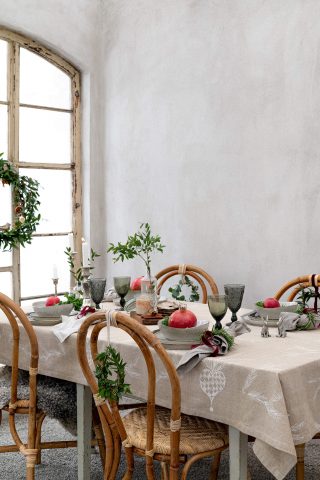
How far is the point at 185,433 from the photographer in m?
2.04

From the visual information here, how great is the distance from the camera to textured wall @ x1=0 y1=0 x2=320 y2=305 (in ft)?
11.4

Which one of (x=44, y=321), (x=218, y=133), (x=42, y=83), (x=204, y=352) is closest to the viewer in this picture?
(x=204, y=352)

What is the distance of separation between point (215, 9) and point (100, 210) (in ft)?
4.95

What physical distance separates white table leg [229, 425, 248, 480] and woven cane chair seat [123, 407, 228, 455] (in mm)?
83

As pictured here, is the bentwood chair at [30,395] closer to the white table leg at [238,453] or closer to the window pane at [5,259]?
the white table leg at [238,453]

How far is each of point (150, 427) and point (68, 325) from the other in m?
0.70

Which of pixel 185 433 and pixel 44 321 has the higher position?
pixel 44 321

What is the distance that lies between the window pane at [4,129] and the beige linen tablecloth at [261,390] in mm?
2177

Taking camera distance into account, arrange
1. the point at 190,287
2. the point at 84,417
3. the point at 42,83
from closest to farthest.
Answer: the point at 84,417 < the point at 190,287 < the point at 42,83

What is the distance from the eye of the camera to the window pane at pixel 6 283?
13.4 ft


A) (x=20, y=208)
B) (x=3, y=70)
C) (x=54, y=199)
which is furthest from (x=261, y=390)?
(x=3, y=70)

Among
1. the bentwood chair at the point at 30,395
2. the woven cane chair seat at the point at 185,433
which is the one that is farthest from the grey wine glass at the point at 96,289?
the woven cane chair seat at the point at 185,433

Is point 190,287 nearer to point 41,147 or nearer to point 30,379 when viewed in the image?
point 41,147

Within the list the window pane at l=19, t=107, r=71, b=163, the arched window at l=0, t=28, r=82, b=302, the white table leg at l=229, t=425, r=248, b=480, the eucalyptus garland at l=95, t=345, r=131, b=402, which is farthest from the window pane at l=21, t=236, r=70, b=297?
the white table leg at l=229, t=425, r=248, b=480
